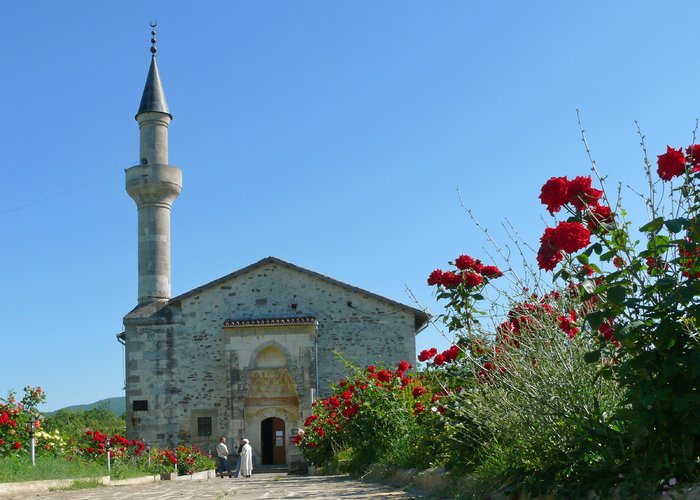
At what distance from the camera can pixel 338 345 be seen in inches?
958

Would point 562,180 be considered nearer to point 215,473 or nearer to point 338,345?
point 215,473

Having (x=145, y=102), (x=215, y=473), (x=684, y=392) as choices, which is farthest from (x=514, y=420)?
(x=145, y=102)

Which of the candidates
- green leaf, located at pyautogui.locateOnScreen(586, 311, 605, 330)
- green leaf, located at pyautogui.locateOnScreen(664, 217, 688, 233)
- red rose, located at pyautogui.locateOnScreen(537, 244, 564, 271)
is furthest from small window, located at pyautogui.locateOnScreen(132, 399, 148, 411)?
green leaf, located at pyautogui.locateOnScreen(664, 217, 688, 233)

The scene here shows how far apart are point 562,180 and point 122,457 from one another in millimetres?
14573

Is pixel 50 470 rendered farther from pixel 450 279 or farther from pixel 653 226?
pixel 653 226

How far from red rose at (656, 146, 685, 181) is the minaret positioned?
2310 centimetres

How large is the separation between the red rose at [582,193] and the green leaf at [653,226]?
1.55ft

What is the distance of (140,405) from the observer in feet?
79.6

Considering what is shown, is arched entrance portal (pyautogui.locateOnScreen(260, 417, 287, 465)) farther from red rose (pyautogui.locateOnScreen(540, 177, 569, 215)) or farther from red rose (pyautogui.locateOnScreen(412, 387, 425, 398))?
red rose (pyautogui.locateOnScreen(540, 177, 569, 215))

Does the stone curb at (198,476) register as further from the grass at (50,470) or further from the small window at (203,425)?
the small window at (203,425)

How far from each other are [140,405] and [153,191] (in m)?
6.89

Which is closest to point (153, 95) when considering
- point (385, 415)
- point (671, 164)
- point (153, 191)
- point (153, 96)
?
point (153, 96)

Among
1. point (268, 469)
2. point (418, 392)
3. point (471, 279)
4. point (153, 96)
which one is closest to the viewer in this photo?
point (471, 279)

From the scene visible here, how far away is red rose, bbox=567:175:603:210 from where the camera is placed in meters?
4.22
